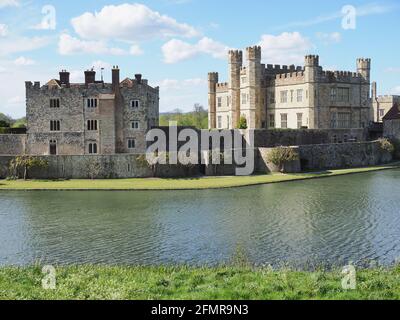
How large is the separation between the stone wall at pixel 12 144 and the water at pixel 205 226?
13.0m

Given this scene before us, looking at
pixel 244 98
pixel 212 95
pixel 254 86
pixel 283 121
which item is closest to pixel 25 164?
pixel 244 98

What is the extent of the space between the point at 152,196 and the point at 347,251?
1954 cm

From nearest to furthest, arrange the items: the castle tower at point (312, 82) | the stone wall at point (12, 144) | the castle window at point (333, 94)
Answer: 1. the stone wall at point (12, 144)
2. the castle tower at point (312, 82)
3. the castle window at point (333, 94)

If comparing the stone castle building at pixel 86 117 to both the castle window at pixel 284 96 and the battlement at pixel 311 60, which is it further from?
the battlement at pixel 311 60

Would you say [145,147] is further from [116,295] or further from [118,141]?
[116,295]

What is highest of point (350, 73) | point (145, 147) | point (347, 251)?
point (350, 73)

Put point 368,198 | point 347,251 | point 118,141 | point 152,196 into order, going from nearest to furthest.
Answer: point 347,251
point 368,198
point 152,196
point 118,141

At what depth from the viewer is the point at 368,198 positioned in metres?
36.2

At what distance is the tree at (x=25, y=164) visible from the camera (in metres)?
46.7

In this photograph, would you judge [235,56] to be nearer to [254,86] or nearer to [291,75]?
[254,86]

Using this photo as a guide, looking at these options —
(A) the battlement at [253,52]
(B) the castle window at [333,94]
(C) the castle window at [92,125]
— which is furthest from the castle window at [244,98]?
(C) the castle window at [92,125]

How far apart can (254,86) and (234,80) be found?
330 centimetres

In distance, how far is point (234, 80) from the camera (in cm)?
6244
